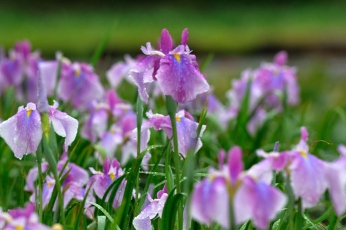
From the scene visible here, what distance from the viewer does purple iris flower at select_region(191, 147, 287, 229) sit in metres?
1.40

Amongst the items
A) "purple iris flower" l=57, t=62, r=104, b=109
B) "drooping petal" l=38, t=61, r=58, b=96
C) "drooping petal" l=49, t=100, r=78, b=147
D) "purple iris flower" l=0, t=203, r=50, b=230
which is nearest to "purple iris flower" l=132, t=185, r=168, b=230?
"drooping petal" l=49, t=100, r=78, b=147

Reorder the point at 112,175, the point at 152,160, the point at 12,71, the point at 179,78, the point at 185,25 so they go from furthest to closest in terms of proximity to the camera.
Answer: the point at 185,25 → the point at 12,71 → the point at 152,160 → the point at 112,175 → the point at 179,78

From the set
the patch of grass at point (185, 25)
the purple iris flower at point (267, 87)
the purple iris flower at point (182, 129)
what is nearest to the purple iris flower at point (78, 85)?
the purple iris flower at point (267, 87)

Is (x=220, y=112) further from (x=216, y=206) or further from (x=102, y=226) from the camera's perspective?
(x=216, y=206)

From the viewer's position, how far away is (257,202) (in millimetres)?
1403

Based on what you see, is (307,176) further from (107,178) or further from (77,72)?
(77,72)

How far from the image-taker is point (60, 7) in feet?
61.8

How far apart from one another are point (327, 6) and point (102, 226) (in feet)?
55.5

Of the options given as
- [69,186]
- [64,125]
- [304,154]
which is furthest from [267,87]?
[304,154]

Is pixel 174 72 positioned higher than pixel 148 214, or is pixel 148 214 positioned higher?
pixel 174 72

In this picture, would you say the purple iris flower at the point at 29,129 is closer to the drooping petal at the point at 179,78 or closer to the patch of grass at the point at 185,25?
the drooping petal at the point at 179,78

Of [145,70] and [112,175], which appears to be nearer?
[145,70]

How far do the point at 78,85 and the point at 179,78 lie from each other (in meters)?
1.58

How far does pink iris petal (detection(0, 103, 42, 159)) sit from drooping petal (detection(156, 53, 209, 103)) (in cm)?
30
